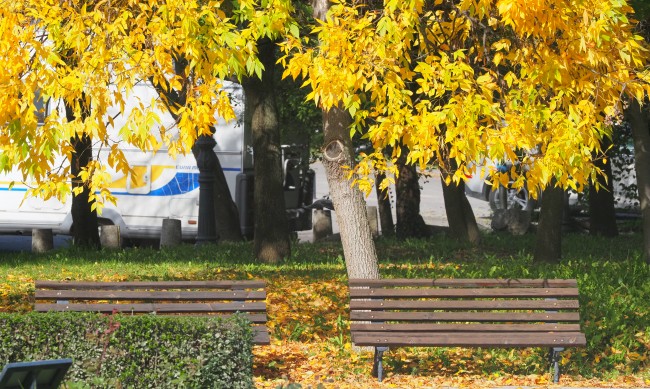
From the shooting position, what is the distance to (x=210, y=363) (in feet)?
25.1

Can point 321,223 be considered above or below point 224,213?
below

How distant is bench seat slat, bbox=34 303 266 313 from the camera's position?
9.13m

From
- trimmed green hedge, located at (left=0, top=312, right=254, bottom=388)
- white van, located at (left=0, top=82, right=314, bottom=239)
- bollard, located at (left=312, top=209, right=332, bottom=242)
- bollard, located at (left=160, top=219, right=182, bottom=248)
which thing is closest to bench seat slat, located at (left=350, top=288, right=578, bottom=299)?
trimmed green hedge, located at (left=0, top=312, right=254, bottom=388)

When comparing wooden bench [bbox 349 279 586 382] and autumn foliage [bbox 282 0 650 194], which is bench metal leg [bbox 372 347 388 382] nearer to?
wooden bench [bbox 349 279 586 382]

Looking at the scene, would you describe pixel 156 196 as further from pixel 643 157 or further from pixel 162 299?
pixel 162 299

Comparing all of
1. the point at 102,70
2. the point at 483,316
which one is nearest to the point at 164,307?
the point at 102,70

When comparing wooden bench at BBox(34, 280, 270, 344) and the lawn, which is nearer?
wooden bench at BBox(34, 280, 270, 344)

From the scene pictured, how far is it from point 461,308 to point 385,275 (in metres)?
4.56

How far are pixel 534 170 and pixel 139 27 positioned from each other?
384cm

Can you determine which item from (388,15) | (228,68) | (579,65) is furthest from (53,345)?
(579,65)

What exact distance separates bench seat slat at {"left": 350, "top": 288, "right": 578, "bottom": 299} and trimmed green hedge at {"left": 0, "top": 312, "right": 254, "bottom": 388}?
72.4 inches

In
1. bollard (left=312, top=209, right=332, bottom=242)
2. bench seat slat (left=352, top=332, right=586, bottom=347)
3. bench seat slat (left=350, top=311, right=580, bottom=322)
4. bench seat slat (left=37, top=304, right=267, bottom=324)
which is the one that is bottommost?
bench seat slat (left=352, top=332, right=586, bottom=347)

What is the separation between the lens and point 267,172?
16.3 meters

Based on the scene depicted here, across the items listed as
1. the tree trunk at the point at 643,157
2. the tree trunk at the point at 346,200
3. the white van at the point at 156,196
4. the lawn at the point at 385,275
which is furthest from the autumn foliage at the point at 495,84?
the white van at the point at 156,196
